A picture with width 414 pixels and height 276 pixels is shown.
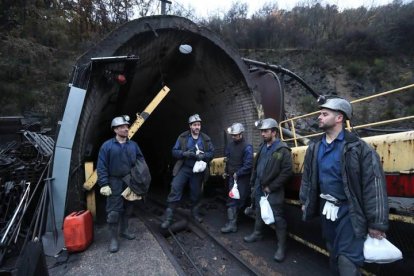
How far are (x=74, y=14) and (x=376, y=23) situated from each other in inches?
810

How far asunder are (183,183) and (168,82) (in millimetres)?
3820

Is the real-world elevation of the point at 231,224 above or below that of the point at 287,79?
below

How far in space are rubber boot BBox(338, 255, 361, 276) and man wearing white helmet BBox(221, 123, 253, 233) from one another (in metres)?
2.84

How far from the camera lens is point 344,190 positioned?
2.97 m

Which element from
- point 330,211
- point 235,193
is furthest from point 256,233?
point 330,211

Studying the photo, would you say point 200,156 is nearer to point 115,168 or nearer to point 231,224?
point 231,224

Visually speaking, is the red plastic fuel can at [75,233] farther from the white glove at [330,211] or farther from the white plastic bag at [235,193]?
the white glove at [330,211]

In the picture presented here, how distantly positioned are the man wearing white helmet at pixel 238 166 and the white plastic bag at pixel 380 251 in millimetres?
3023

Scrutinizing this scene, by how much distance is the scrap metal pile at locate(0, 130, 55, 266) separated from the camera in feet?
15.8

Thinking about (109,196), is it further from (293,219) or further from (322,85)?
(322,85)

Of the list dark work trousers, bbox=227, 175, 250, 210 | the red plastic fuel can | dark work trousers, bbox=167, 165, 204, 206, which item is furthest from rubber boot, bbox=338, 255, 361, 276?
the red plastic fuel can

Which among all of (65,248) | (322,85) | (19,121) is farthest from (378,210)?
(322,85)

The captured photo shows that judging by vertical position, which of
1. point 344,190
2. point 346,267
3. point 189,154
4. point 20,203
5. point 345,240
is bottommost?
point 20,203

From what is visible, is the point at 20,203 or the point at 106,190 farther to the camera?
the point at 20,203
